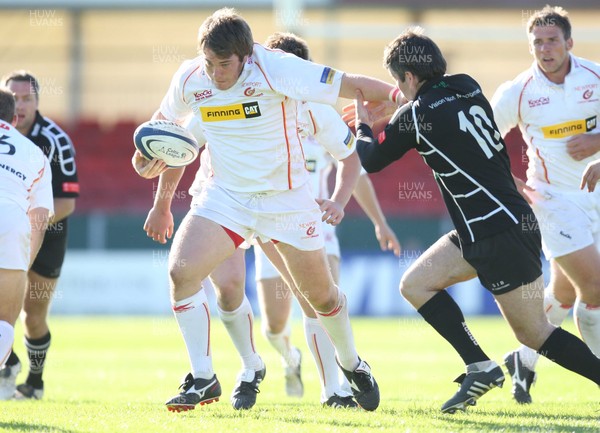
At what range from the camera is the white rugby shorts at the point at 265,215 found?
5887 millimetres

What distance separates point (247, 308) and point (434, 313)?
1.55 m


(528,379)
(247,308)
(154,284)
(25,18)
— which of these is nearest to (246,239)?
(247,308)

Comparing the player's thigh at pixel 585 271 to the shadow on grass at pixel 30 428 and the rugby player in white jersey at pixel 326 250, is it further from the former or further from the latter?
the shadow on grass at pixel 30 428

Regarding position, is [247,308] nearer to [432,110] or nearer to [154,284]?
[432,110]

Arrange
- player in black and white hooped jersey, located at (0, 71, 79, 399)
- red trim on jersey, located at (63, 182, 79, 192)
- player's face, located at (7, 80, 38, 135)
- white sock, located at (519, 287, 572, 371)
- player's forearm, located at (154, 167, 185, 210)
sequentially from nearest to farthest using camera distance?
player's forearm, located at (154, 167, 185, 210) → white sock, located at (519, 287, 572, 371) → player's face, located at (7, 80, 38, 135) → player in black and white hooped jersey, located at (0, 71, 79, 399) → red trim on jersey, located at (63, 182, 79, 192)

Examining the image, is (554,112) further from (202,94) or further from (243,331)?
(243,331)

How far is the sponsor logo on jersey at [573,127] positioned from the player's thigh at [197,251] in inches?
100

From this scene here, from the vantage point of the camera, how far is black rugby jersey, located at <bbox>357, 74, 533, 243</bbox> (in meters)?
5.64

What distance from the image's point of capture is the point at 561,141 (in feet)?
22.3

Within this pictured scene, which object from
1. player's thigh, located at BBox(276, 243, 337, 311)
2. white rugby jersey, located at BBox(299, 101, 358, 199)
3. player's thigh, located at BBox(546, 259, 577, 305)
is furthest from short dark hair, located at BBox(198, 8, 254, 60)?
player's thigh, located at BBox(546, 259, 577, 305)

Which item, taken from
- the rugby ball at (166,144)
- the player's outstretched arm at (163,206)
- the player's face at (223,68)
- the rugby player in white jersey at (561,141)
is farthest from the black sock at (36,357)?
the rugby player in white jersey at (561,141)

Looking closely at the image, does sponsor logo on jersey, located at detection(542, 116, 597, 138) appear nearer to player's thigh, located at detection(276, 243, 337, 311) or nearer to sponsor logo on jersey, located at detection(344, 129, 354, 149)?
sponsor logo on jersey, located at detection(344, 129, 354, 149)

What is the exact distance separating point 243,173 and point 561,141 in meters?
2.38

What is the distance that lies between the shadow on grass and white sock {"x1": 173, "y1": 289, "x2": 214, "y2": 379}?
95 centimetres
